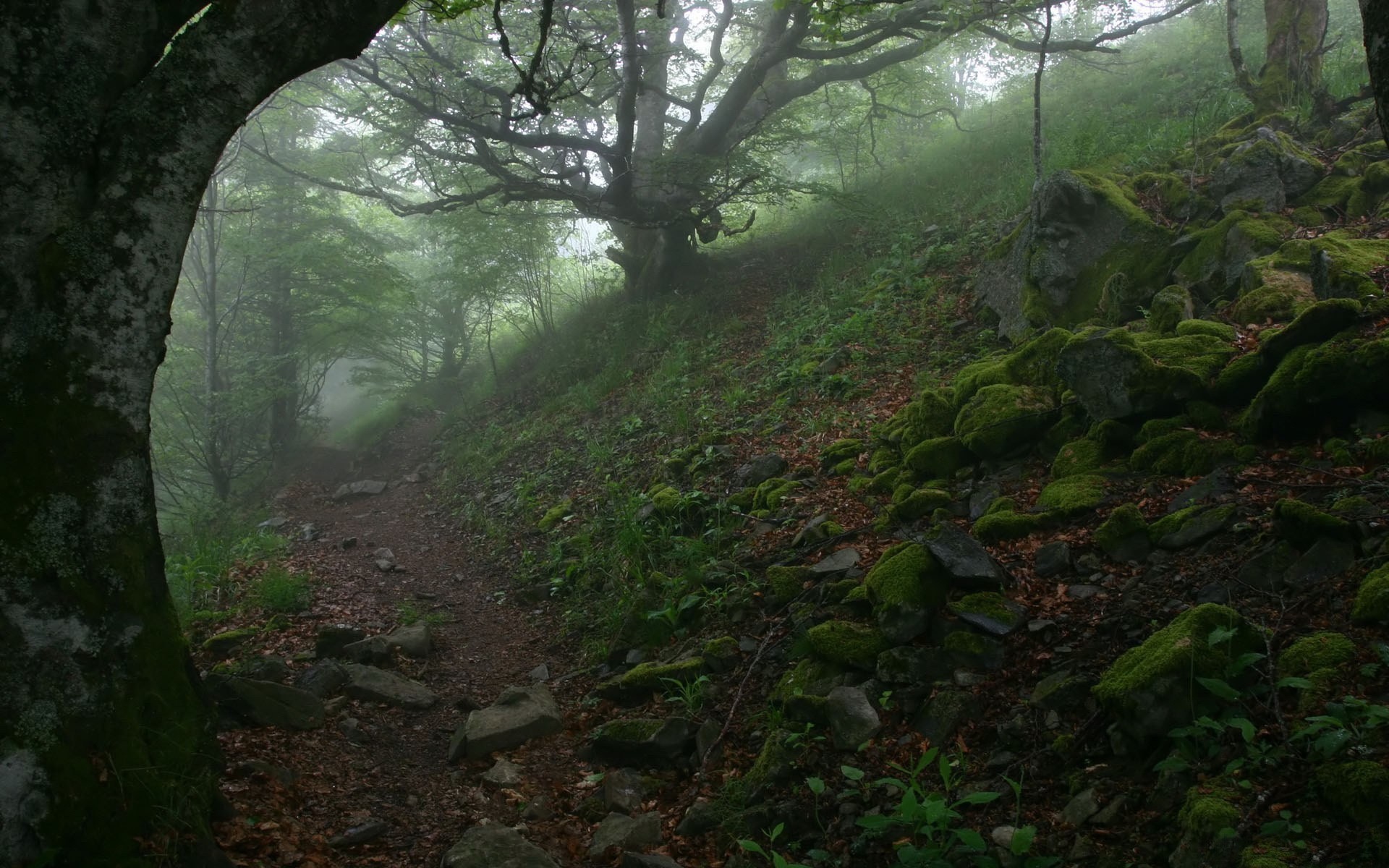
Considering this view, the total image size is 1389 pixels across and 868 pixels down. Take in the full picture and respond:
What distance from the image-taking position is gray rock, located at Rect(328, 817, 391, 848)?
3.56m

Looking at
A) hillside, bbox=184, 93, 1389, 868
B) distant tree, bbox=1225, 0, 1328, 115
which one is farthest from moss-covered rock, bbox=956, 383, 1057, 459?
distant tree, bbox=1225, 0, 1328, 115

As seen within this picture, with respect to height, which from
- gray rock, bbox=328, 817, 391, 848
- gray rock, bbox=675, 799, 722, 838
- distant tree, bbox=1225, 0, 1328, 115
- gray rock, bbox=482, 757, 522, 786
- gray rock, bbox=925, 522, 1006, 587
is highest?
distant tree, bbox=1225, 0, 1328, 115

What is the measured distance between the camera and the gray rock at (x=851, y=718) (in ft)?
12.4

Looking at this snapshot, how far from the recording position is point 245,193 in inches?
696

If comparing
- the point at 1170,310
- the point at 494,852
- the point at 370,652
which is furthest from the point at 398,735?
the point at 1170,310

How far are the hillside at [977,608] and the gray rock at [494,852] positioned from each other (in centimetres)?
2

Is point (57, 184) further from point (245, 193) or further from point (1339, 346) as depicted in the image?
point (245, 193)

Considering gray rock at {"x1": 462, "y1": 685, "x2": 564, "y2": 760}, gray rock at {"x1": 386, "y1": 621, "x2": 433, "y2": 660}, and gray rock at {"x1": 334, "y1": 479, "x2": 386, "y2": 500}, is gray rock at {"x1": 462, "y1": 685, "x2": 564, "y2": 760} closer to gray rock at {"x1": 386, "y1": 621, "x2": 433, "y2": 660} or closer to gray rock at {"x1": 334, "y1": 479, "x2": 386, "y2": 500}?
gray rock at {"x1": 386, "y1": 621, "x2": 433, "y2": 660}

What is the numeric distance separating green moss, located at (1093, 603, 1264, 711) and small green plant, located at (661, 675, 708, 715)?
2.18 m

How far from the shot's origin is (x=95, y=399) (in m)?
3.04

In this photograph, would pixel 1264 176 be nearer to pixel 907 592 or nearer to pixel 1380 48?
pixel 907 592

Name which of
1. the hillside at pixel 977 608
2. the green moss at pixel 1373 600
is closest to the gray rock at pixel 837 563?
the hillside at pixel 977 608

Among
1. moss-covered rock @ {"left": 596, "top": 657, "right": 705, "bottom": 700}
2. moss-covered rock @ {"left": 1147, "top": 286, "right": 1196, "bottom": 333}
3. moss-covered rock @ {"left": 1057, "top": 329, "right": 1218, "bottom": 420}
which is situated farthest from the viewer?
moss-covered rock @ {"left": 1147, "top": 286, "right": 1196, "bottom": 333}

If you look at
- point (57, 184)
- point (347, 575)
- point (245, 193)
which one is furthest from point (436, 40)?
point (57, 184)
